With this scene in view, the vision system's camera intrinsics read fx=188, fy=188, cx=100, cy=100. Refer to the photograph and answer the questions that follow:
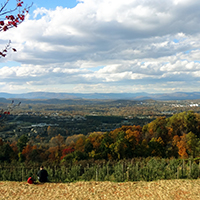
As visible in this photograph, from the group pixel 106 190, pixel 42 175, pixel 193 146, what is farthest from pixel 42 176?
pixel 193 146

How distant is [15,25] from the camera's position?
4.65 m

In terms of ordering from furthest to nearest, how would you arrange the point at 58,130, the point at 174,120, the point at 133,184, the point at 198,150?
1. the point at 58,130
2. the point at 174,120
3. the point at 198,150
4. the point at 133,184

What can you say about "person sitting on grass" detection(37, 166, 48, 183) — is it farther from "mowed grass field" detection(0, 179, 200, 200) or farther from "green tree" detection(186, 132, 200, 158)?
"green tree" detection(186, 132, 200, 158)

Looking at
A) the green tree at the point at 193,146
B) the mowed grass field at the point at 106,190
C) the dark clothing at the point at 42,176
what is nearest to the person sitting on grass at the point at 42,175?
the dark clothing at the point at 42,176

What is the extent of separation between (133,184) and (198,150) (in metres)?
21.5

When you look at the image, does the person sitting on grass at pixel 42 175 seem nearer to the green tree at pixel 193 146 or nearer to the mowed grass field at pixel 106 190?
the mowed grass field at pixel 106 190

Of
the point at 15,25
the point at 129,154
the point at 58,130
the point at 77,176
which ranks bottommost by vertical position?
the point at 58,130

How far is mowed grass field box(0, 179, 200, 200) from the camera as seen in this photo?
8.97m

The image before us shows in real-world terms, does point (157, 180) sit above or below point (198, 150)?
above

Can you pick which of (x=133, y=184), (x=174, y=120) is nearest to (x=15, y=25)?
(x=133, y=184)

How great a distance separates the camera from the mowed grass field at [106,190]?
29.4ft

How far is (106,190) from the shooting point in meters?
9.70

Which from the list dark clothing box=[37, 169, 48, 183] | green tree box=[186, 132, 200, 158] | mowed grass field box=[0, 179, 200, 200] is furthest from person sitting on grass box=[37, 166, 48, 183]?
green tree box=[186, 132, 200, 158]

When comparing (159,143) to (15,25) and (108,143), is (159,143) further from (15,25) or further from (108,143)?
(15,25)
